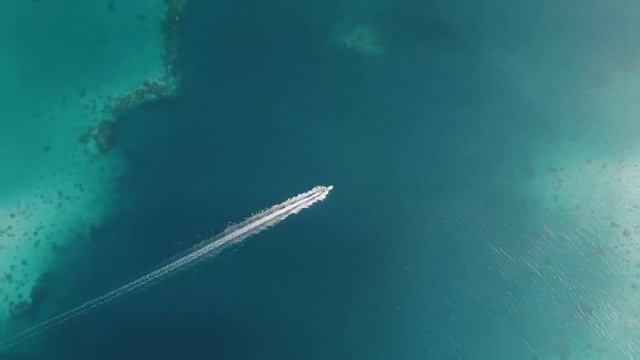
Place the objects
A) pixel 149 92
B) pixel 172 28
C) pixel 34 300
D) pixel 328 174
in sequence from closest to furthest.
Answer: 1. pixel 328 174
2. pixel 34 300
3. pixel 149 92
4. pixel 172 28

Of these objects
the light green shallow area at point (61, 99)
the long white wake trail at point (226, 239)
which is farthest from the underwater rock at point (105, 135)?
the long white wake trail at point (226, 239)

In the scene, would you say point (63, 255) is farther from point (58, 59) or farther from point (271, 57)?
point (271, 57)

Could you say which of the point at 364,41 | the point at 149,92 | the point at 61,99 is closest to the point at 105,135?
the point at 61,99

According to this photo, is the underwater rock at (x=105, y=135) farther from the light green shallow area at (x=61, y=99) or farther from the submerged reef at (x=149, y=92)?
the light green shallow area at (x=61, y=99)

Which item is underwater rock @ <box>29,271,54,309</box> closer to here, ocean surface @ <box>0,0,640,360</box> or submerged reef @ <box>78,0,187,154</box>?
ocean surface @ <box>0,0,640,360</box>

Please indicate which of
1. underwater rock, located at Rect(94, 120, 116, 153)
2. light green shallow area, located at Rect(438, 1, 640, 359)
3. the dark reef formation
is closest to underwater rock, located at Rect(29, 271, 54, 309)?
underwater rock, located at Rect(94, 120, 116, 153)

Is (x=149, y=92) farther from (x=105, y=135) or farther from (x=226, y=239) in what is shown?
(x=226, y=239)

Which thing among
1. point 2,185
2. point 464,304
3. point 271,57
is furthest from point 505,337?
point 2,185
